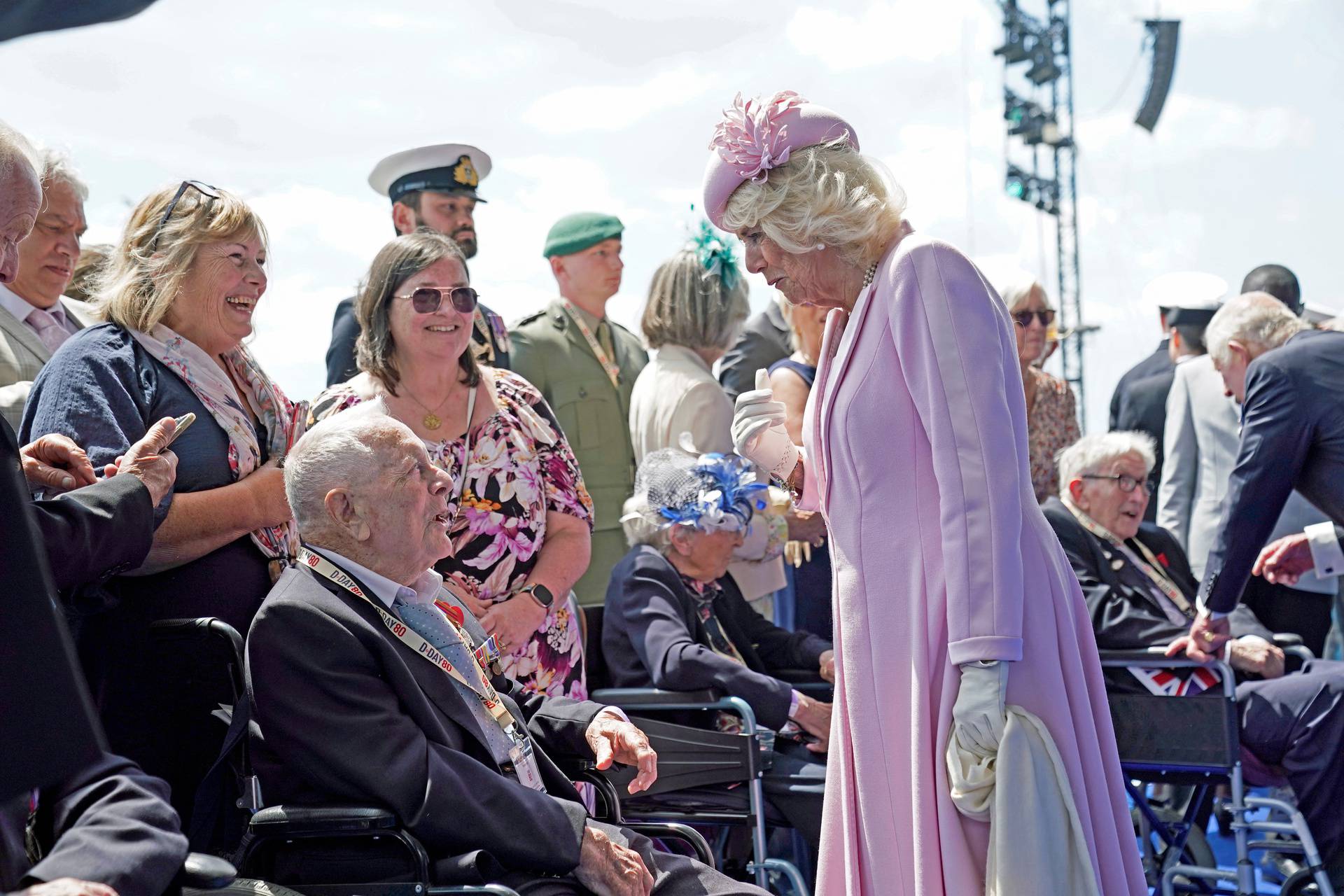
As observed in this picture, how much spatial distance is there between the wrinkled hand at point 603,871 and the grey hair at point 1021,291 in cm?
397

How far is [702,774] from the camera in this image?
12.7 ft

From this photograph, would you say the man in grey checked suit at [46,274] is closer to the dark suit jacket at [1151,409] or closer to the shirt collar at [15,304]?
the shirt collar at [15,304]

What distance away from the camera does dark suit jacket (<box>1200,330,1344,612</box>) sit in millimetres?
4281

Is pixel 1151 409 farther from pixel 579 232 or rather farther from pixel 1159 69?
pixel 1159 69

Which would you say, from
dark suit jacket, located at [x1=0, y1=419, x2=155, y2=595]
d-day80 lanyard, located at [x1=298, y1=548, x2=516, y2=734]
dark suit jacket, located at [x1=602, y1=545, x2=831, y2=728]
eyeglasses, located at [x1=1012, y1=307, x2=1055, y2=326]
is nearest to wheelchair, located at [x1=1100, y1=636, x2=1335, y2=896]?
dark suit jacket, located at [x1=602, y1=545, x2=831, y2=728]

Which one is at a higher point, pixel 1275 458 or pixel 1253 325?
pixel 1253 325

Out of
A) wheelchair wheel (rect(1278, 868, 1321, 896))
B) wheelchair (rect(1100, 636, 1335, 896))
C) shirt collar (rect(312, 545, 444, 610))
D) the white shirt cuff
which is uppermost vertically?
shirt collar (rect(312, 545, 444, 610))

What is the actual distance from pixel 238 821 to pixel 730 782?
5.19 feet

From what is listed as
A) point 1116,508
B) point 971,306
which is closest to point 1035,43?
point 1116,508

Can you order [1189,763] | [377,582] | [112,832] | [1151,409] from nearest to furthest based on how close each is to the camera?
[112,832] < [377,582] < [1189,763] < [1151,409]

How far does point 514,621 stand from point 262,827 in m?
1.10

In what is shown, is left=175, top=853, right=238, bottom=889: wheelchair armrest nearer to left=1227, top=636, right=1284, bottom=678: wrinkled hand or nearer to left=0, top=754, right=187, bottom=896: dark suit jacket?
left=0, top=754, right=187, bottom=896: dark suit jacket

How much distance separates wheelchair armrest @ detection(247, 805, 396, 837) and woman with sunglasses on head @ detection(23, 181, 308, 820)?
1.54 feet

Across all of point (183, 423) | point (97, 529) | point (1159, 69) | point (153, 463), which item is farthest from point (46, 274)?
point (1159, 69)
